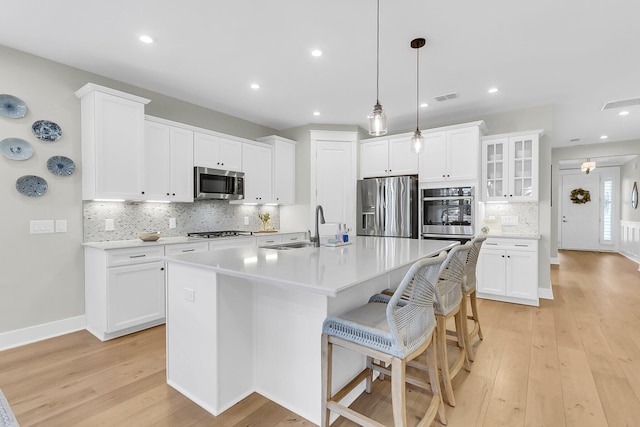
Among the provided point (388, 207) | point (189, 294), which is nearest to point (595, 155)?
point (388, 207)

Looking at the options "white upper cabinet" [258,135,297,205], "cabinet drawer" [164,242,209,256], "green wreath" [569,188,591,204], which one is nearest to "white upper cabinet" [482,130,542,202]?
"white upper cabinet" [258,135,297,205]

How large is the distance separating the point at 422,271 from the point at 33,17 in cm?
342

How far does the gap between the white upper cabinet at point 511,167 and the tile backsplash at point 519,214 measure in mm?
278

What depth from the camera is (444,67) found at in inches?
127

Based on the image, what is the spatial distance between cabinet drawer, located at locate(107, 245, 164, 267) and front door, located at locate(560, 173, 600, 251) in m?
10.9

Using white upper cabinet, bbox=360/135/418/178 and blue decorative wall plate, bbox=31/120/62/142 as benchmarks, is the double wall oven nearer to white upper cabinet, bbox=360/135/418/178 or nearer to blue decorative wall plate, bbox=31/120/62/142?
white upper cabinet, bbox=360/135/418/178

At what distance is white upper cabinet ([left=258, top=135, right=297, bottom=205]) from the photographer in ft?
16.9

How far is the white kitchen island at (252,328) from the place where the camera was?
1.81 metres

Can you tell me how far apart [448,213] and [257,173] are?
295 centimetres

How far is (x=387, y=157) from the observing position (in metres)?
5.02

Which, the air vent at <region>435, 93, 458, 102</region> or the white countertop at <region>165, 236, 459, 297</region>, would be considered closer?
the white countertop at <region>165, 236, 459, 297</region>

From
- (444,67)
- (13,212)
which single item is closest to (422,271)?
(444,67)

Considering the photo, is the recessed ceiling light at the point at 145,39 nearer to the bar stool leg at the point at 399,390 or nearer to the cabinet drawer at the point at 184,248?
the cabinet drawer at the point at 184,248

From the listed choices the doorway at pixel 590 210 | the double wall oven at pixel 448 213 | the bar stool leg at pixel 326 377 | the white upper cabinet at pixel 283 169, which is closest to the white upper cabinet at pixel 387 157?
the double wall oven at pixel 448 213
